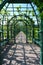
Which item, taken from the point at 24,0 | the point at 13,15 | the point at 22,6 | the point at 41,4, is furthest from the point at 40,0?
the point at 13,15

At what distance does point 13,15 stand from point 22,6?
1.65 m

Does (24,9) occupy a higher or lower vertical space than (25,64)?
higher

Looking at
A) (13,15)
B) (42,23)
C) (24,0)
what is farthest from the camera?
(13,15)

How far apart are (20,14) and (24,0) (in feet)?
21.1

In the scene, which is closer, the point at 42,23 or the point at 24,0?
the point at 42,23

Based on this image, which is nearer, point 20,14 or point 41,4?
point 41,4

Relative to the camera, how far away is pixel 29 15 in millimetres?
17906

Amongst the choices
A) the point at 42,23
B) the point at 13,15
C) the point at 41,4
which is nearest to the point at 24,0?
the point at 13,15

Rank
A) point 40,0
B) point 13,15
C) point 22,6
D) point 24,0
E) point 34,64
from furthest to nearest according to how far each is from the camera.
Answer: point 13,15 → point 22,6 → point 24,0 → point 34,64 → point 40,0

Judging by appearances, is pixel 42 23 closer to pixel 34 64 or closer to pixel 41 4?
pixel 41 4

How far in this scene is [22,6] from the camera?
16891 millimetres

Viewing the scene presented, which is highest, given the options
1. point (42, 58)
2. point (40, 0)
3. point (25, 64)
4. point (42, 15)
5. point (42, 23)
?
point (40, 0)

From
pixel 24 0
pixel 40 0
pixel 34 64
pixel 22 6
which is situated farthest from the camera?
pixel 22 6

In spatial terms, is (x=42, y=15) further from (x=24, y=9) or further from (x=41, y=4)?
(x=24, y=9)
